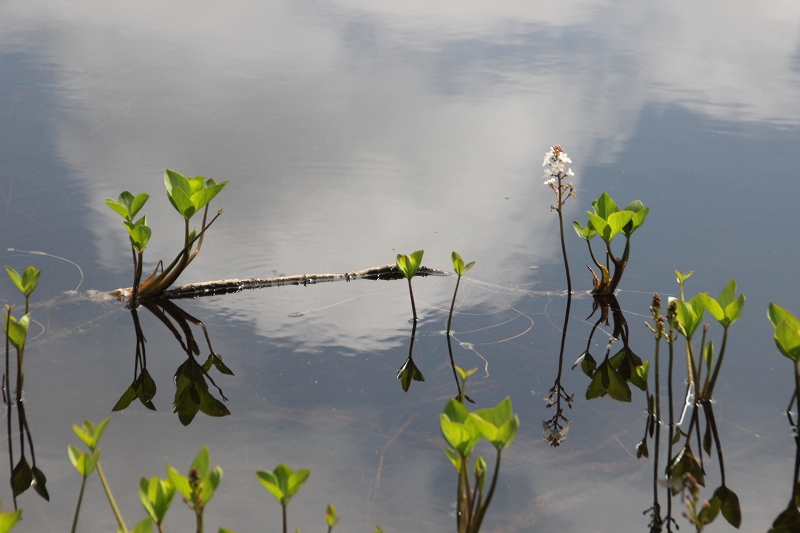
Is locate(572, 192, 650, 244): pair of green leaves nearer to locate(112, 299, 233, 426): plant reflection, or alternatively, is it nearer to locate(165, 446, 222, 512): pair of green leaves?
locate(112, 299, 233, 426): plant reflection

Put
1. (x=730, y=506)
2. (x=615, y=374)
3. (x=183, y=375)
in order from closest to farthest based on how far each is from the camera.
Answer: (x=730, y=506) → (x=183, y=375) → (x=615, y=374)

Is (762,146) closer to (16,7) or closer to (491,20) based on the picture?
(491,20)

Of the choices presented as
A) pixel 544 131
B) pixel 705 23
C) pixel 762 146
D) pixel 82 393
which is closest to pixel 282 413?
pixel 82 393

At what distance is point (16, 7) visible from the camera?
21.3 ft

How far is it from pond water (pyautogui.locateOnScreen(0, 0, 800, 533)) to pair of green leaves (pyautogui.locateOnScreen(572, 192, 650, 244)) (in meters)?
0.26

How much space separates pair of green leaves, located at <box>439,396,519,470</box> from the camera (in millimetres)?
1389

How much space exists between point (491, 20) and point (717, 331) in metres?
4.82

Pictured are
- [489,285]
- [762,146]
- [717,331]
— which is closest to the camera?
[717,331]

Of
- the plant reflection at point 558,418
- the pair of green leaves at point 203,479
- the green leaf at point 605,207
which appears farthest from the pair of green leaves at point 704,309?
the pair of green leaves at point 203,479

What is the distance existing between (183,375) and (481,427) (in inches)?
46.3

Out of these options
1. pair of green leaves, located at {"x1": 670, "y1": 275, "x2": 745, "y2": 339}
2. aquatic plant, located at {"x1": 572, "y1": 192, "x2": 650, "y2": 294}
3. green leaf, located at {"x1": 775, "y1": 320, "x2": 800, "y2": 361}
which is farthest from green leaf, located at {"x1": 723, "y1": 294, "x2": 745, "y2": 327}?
aquatic plant, located at {"x1": 572, "y1": 192, "x2": 650, "y2": 294}

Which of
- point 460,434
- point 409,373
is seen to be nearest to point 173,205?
point 409,373

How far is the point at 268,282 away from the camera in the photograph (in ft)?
9.21

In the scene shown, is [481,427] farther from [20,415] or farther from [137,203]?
[137,203]
